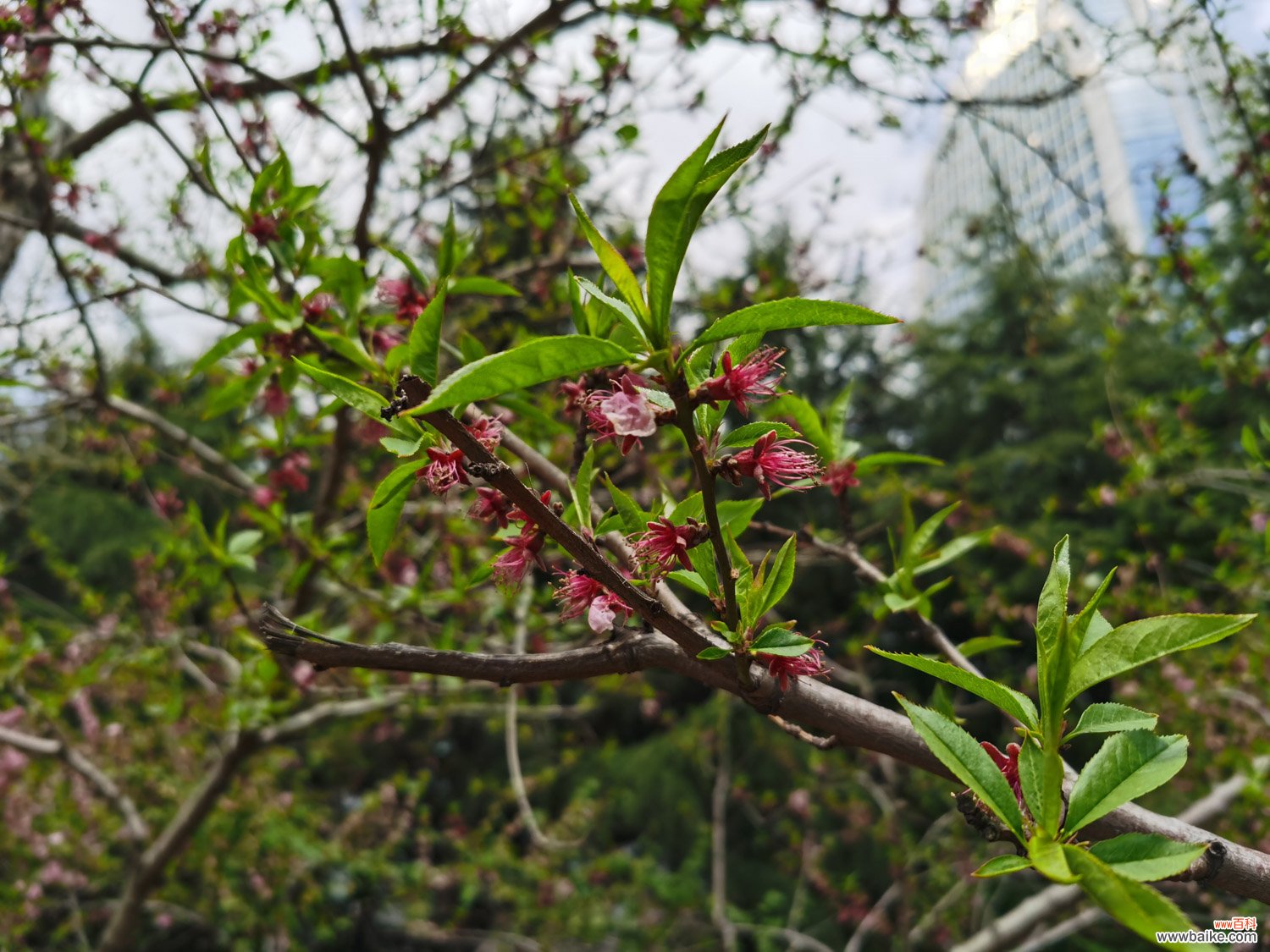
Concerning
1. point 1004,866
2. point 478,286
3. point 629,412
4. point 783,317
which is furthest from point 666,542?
point 478,286

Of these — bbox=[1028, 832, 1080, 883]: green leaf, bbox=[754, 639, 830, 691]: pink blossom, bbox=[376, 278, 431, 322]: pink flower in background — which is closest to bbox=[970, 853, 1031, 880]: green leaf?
bbox=[1028, 832, 1080, 883]: green leaf

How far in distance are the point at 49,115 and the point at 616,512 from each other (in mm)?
3561

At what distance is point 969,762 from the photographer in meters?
0.64

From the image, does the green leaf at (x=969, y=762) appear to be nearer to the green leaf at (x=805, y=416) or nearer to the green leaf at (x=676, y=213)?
the green leaf at (x=676, y=213)

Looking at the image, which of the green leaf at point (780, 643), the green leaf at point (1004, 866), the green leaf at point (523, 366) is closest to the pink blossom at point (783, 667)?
the green leaf at point (780, 643)

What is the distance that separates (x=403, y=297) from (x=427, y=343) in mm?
764

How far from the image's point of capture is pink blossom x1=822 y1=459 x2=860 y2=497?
1.25 meters

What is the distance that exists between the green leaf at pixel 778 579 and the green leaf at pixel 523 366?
0.29 metres

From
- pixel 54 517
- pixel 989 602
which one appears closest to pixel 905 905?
pixel 989 602

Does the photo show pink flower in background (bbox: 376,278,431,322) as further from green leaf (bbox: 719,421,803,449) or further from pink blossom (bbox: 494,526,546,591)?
green leaf (bbox: 719,421,803,449)

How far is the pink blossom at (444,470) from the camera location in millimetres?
772

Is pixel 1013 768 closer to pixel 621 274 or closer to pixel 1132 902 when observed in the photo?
pixel 1132 902

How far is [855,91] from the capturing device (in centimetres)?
274

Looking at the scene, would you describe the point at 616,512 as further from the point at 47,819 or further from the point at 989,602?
the point at 47,819
